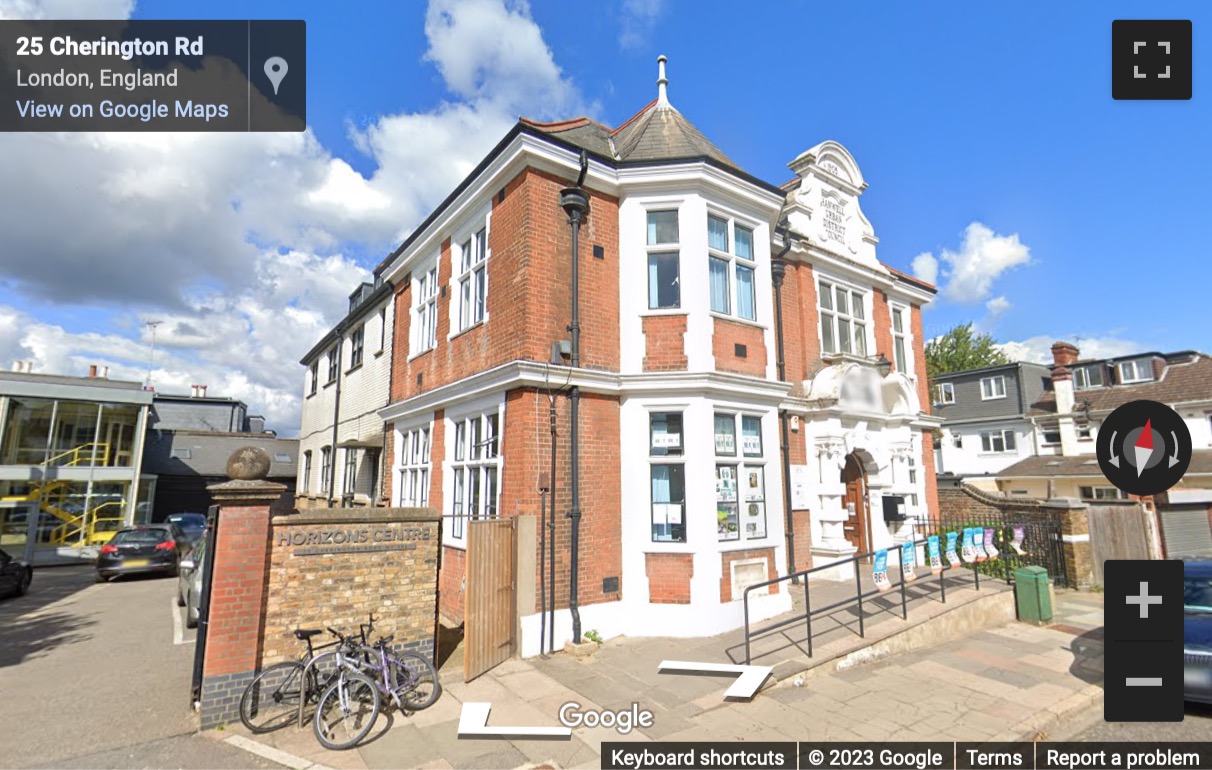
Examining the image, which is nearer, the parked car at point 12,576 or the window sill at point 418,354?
the window sill at point 418,354

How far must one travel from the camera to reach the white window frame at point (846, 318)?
13.4 meters

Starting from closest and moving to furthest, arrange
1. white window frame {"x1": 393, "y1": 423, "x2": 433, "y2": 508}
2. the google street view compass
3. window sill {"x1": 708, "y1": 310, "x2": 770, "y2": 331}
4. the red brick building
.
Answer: the google street view compass < the red brick building < window sill {"x1": 708, "y1": 310, "x2": 770, "y2": 331} < white window frame {"x1": 393, "y1": 423, "x2": 433, "y2": 508}

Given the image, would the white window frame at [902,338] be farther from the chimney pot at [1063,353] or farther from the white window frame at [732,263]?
the chimney pot at [1063,353]

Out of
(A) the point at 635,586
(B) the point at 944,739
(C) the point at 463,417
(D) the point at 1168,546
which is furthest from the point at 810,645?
(D) the point at 1168,546

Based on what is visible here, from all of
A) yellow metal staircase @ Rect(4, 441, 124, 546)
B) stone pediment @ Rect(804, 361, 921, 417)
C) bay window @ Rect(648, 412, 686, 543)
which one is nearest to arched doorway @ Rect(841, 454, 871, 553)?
stone pediment @ Rect(804, 361, 921, 417)

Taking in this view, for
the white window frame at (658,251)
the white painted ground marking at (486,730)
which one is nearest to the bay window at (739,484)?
the white window frame at (658,251)

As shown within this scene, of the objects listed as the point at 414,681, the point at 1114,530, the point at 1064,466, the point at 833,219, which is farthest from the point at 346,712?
the point at 1064,466

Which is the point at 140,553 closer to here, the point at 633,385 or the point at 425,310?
the point at 425,310

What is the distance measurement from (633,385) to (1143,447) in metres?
6.53

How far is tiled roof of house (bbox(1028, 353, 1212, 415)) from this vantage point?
2525 cm

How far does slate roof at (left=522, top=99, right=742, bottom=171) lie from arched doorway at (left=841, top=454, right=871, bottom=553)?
7.72 meters

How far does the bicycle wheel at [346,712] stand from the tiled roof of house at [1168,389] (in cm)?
3276

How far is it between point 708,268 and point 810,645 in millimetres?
5965

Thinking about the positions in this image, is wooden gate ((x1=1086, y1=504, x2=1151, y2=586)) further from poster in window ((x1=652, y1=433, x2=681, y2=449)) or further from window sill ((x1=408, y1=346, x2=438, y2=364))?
window sill ((x1=408, y1=346, x2=438, y2=364))
